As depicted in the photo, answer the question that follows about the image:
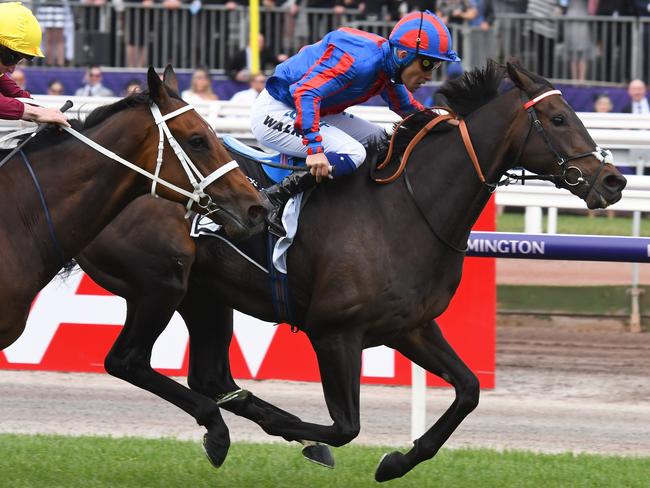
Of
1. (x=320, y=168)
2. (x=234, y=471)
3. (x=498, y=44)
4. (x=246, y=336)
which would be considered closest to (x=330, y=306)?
(x=320, y=168)

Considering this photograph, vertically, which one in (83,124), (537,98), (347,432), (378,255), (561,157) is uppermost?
(537,98)

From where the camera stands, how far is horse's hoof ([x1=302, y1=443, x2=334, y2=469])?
5902 mm

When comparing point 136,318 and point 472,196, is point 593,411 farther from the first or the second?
point 136,318

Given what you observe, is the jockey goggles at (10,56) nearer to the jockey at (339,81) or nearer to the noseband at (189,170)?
the noseband at (189,170)

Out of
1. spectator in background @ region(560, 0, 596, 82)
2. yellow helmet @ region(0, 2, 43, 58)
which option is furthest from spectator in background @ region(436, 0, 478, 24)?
yellow helmet @ region(0, 2, 43, 58)

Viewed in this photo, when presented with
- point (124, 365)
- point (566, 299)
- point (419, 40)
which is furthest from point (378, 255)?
point (566, 299)

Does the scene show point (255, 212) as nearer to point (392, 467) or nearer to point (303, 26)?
point (392, 467)

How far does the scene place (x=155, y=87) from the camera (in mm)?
5082

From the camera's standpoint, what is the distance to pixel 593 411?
25.6 ft

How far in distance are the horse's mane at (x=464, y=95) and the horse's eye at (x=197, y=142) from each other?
114 cm

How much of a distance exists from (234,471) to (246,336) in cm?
214

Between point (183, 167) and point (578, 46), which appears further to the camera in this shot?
point (578, 46)

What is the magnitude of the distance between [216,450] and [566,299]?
4990 millimetres

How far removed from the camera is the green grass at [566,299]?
10.0 m
